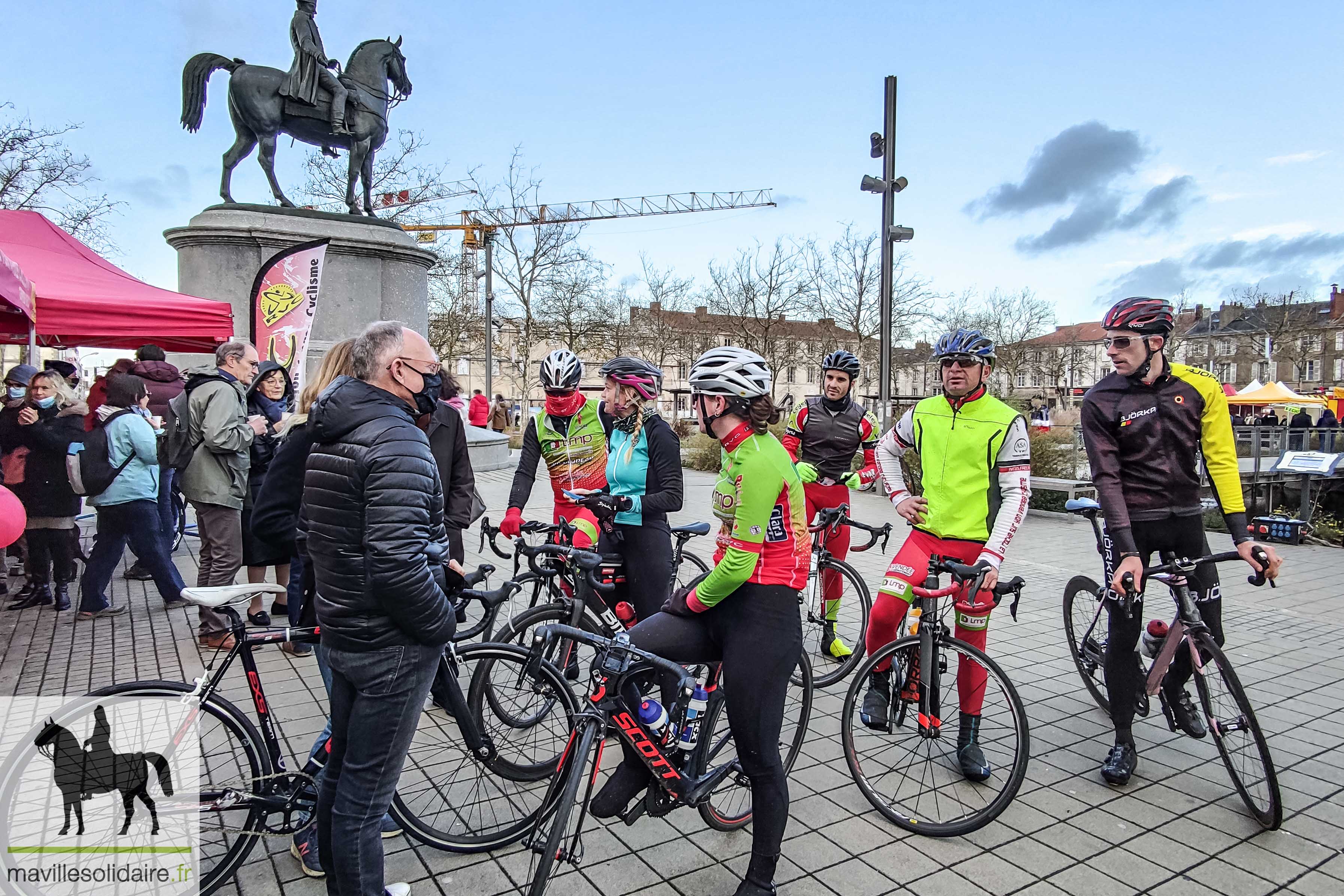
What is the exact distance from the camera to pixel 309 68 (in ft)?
38.5

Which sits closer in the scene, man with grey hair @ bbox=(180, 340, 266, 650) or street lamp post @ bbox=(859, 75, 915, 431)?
man with grey hair @ bbox=(180, 340, 266, 650)

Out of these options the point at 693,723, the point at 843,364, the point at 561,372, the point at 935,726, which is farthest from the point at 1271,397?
the point at 693,723

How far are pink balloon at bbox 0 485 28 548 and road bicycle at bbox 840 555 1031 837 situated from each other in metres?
3.49

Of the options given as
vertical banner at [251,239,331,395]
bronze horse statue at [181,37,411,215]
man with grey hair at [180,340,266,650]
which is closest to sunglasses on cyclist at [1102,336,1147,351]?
man with grey hair at [180,340,266,650]

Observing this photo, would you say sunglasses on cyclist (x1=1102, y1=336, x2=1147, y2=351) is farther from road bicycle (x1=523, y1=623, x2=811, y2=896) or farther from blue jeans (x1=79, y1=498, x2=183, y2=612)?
blue jeans (x1=79, y1=498, x2=183, y2=612)

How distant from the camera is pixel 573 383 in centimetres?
485

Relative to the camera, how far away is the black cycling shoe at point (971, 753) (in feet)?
12.2

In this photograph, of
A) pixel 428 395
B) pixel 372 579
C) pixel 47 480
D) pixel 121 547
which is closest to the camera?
pixel 372 579

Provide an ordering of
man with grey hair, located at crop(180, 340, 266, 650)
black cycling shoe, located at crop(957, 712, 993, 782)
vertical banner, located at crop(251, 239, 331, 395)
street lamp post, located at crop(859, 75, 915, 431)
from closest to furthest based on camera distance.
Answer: black cycling shoe, located at crop(957, 712, 993, 782) < man with grey hair, located at crop(180, 340, 266, 650) < vertical banner, located at crop(251, 239, 331, 395) < street lamp post, located at crop(859, 75, 915, 431)

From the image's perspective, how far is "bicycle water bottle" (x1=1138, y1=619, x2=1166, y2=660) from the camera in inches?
164

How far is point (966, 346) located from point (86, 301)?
7472 mm

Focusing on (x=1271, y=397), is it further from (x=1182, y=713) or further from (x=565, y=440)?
(x=565, y=440)

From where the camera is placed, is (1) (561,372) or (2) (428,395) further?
(1) (561,372)

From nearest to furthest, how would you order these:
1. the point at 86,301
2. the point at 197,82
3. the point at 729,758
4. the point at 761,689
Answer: the point at 761,689, the point at 729,758, the point at 86,301, the point at 197,82
